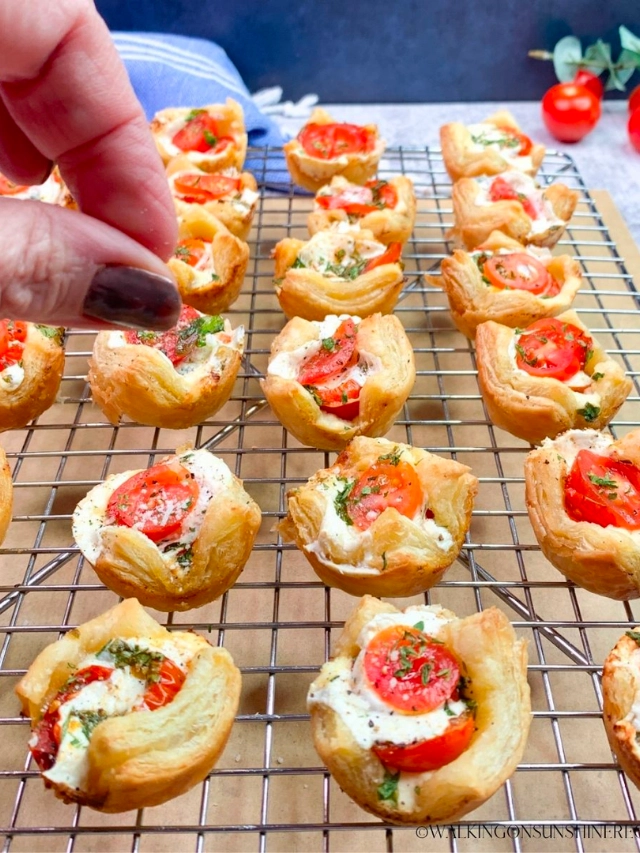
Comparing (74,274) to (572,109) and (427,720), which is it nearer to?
(427,720)

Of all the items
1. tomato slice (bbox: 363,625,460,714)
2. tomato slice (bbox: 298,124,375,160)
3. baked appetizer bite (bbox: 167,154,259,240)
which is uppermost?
tomato slice (bbox: 298,124,375,160)

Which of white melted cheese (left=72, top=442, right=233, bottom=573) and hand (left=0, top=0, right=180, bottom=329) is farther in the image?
white melted cheese (left=72, top=442, right=233, bottom=573)

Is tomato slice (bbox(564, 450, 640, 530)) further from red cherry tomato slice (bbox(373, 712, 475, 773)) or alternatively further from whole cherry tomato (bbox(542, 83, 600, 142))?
whole cherry tomato (bbox(542, 83, 600, 142))

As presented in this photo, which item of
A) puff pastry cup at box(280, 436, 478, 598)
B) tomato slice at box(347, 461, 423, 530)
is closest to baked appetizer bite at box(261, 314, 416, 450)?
puff pastry cup at box(280, 436, 478, 598)

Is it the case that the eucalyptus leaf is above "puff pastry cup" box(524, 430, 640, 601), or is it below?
above

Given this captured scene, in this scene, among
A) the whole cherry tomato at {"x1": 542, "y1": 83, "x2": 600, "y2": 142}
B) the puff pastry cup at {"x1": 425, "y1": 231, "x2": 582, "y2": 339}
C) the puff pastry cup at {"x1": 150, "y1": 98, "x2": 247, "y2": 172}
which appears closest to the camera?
the puff pastry cup at {"x1": 425, "y1": 231, "x2": 582, "y2": 339}

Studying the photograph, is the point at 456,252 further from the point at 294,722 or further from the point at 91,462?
the point at 294,722

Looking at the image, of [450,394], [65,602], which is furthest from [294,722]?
[450,394]
